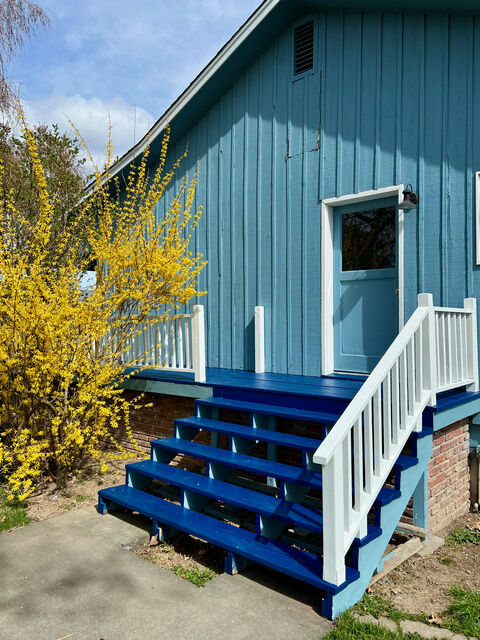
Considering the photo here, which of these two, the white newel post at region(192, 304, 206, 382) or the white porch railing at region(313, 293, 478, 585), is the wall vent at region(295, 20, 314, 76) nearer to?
the white newel post at region(192, 304, 206, 382)

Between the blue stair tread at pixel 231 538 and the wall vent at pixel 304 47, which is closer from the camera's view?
the blue stair tread at pixel 231 538

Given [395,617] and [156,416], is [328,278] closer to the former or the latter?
[156,416]

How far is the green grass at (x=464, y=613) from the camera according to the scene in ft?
8.77

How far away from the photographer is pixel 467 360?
4469 mm

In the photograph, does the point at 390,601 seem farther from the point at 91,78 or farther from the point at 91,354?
the point at 91,78

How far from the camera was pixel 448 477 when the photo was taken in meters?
4.23

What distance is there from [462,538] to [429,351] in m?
1.58

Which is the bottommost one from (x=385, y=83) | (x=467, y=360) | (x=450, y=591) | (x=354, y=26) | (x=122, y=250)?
(x=450, y=591)

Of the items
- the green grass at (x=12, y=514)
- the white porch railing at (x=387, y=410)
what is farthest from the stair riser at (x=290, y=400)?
the green grass at (x=12, y=514)

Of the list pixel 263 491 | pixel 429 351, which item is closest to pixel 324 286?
pixel 429 351

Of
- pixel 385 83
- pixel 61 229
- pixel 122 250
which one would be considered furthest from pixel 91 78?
pixel 385 83

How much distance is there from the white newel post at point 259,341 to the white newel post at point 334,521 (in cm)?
339

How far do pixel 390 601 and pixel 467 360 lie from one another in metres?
2.29

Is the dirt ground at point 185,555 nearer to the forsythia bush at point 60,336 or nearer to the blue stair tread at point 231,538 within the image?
Result: the blue stair tread at point 231,538
